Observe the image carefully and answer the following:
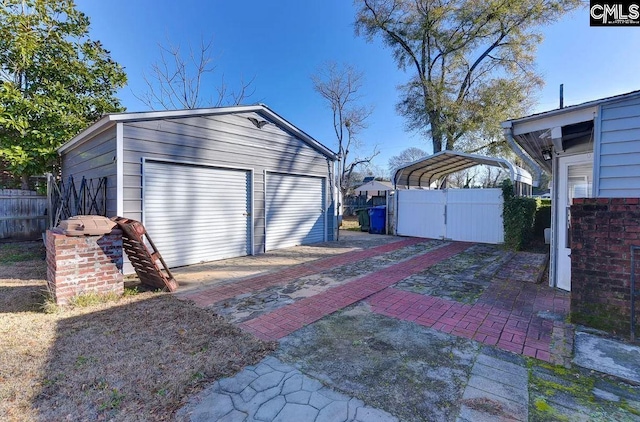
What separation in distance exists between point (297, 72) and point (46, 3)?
10999mm

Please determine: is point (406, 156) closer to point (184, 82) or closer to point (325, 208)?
point (184, 82)

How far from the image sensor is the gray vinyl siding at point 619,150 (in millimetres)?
3104

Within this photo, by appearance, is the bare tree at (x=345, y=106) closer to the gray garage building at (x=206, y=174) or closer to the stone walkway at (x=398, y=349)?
the gray garage building at (x=206, y=174)

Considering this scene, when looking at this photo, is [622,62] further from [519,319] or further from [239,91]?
[239,91]

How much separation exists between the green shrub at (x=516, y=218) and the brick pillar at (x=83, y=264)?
922 centimetres

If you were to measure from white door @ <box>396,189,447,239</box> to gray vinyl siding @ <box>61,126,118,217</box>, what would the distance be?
29.7ft

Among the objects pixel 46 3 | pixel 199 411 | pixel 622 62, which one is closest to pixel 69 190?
pixel 46 3

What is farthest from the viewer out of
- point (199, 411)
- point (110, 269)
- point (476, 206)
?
point (476, 206)

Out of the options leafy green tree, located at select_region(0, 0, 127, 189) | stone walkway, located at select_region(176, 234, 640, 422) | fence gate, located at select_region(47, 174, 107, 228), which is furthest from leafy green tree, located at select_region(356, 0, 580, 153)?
fence gate, located at select_region(47, 174, 107, 228)

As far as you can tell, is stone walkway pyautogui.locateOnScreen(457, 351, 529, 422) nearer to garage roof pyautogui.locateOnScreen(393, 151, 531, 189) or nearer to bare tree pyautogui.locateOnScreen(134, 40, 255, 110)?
garage roof pyautogui.locateOnScreen(393, 151, 531, 189)

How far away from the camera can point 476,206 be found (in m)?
9.41

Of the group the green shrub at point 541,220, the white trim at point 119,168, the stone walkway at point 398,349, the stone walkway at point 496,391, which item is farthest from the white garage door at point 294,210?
the green shrub at point 541,220

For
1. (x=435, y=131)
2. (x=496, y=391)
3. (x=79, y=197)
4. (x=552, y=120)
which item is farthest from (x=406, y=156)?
(x=496, y=391)

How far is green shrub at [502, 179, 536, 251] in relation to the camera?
8133 millimetres
